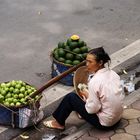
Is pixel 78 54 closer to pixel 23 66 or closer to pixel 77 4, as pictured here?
pixel 23 66

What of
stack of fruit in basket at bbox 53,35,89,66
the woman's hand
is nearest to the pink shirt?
the woman's hand

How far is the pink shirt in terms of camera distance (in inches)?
188

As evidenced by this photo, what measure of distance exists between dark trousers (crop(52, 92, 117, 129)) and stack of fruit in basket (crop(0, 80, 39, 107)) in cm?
34

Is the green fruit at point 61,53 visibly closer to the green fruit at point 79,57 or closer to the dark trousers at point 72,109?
the green fruit at point 79,57

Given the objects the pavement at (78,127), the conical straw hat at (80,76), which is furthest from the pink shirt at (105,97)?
the conical straw hat at (80,76)

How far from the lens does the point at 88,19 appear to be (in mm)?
8750

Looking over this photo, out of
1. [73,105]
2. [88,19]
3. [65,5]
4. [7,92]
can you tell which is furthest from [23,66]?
[65,5]

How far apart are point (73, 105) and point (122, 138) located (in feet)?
2.23

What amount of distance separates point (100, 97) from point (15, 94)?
1.08m

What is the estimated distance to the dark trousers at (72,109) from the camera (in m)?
5.01

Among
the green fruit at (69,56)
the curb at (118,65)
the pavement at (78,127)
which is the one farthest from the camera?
the green fruit at (69,56)

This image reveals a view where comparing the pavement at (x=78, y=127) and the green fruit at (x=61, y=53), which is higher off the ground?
the green fruit at (x=61, y=53)

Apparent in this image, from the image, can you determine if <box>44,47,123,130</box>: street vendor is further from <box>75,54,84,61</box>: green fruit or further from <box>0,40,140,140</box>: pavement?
<box>75,54,84,61</box>: green fruit

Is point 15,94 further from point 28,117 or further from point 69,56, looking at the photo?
point 69,56
